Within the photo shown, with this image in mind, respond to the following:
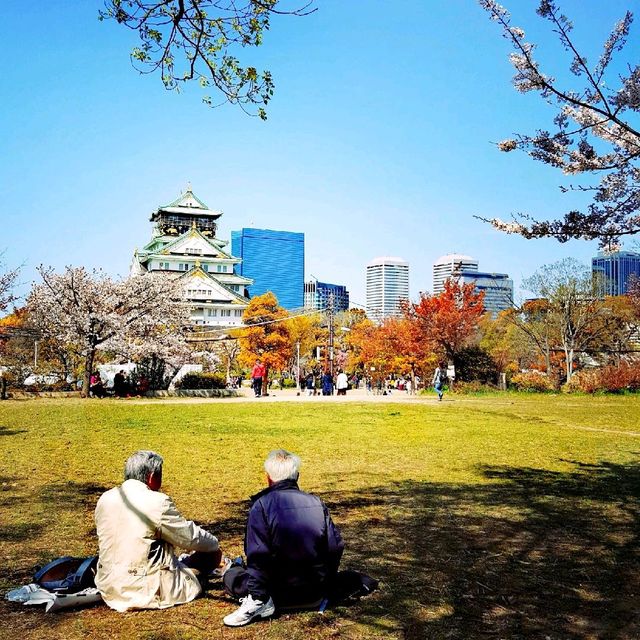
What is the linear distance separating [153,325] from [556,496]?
907 inches

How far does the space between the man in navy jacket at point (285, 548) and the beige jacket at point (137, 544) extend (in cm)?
49

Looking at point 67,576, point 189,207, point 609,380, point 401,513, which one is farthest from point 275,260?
point 67,576

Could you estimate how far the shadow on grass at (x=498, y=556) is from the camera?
4.00m

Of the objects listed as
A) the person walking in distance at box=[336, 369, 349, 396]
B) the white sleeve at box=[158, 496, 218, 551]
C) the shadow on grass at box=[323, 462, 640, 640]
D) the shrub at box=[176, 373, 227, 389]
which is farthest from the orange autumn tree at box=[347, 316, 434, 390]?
the white sleeve at box=[158, 496, 218, 551]

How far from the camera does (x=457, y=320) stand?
3322cm

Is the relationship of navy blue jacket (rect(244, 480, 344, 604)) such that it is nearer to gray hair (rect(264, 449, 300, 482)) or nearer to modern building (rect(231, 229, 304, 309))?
gray hair (rect(264, 449, 300, 482))

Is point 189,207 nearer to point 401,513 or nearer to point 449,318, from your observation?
point 449,318

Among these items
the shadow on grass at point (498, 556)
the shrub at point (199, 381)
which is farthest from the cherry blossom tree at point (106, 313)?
the shadow on grass at point (498, 556)

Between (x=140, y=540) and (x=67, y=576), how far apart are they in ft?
2.28

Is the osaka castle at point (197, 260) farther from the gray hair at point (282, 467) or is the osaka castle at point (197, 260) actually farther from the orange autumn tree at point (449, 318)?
the gray hair at point (282, 467)

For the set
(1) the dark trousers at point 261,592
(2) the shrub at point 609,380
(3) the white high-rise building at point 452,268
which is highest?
(3) the white high-rise building at point 452,268

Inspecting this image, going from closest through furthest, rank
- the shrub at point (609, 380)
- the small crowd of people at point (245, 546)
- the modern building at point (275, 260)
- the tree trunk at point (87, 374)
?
1. the small crowd of people at point (245, 546)
2. the tree trunk at point (87, 374)
3. the shrub at point (609, 380)
4. the modern building at point (275, 260)

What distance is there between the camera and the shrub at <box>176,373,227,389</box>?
97.1 feet

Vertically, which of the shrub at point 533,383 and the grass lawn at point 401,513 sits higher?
the shrub at point 533,383
